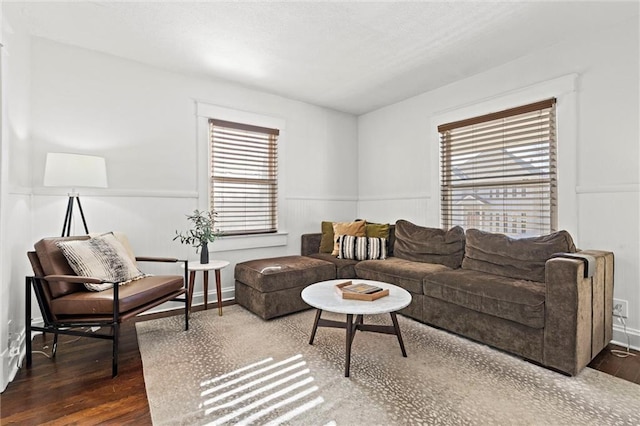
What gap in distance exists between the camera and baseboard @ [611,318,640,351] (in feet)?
8.13

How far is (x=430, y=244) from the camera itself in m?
3.47

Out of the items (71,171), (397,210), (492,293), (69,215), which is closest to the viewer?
(492,293)

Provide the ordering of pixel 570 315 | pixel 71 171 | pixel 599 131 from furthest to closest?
pixel 599 131 → pixel 71 171 → pixel 570 315

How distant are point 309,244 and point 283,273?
1178 mm

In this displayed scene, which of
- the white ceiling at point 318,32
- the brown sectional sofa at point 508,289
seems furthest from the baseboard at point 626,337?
the white ceiling at point 318,32

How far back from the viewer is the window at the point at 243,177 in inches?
148

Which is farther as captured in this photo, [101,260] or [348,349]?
[101,260]

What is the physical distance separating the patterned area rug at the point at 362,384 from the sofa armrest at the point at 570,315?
122 millimetres

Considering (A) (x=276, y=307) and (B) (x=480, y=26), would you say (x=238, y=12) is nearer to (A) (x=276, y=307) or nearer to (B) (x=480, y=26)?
(B) (x=480, y=26)

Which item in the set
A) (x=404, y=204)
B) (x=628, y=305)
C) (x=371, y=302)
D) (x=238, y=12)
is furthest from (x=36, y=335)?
(x=628, y=305)

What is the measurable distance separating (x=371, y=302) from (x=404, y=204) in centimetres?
242

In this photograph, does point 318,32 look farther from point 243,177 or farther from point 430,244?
point 430,244

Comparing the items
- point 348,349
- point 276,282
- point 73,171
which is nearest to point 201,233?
point 276,282

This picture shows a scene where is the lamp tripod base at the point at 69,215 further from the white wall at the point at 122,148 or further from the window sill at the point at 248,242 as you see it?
the window sill at the point at 248,242
